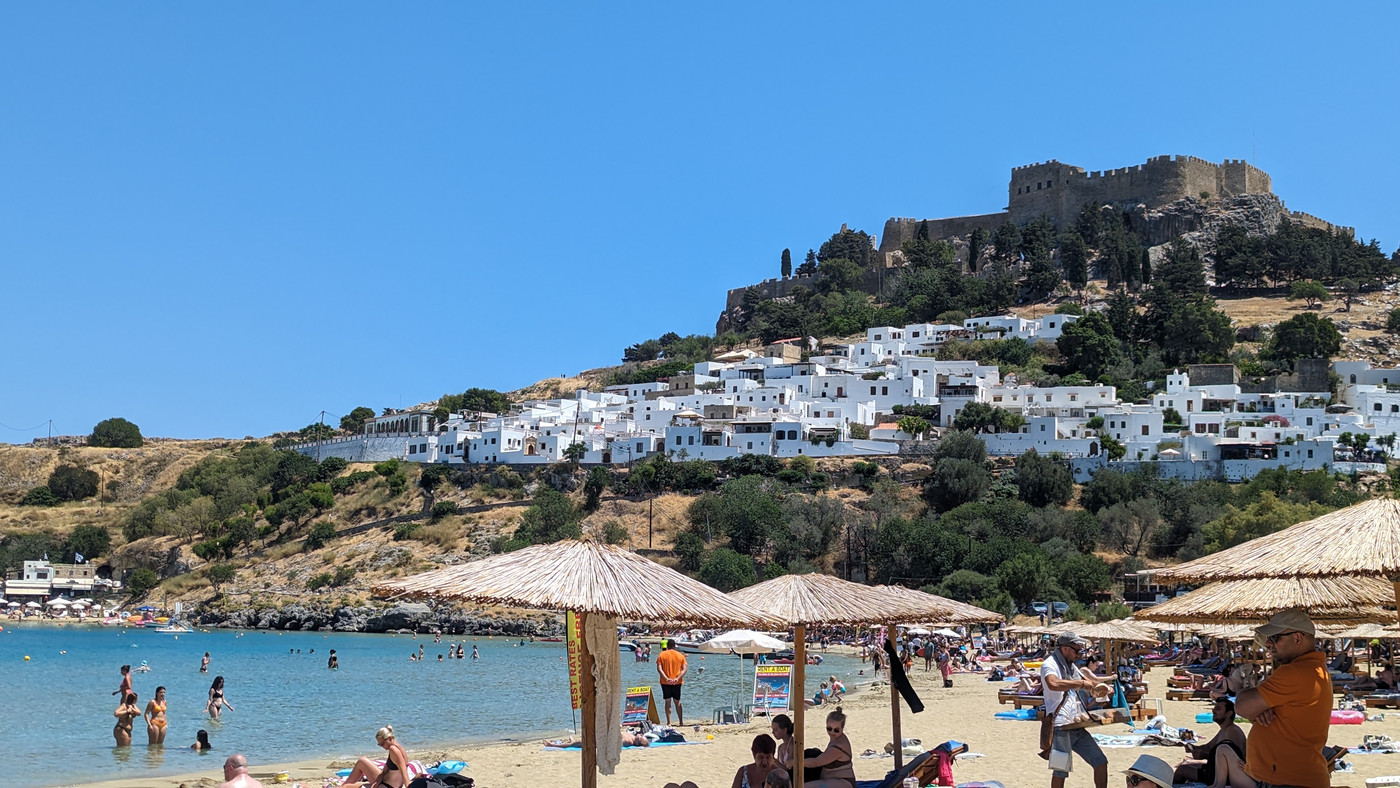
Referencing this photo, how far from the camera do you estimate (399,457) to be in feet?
235

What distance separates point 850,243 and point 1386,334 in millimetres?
37837

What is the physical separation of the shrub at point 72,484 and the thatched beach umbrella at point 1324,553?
86.8m

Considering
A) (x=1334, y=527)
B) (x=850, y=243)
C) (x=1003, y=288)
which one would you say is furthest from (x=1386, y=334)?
(x=1334, y=527)

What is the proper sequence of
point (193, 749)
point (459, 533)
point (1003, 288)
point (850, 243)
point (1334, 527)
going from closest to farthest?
point (1334, 527), point (193, 749), point (459, 533), point (1003, 288), point (850, 243)

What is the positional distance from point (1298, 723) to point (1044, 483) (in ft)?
161

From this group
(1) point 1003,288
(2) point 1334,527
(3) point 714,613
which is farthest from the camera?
(1) point 1003,288

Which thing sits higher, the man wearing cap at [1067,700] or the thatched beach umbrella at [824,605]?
the thatched beach umbrella at [824,605]

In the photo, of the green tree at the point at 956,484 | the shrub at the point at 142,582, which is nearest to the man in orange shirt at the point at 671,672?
the green tree at the point at 956,484

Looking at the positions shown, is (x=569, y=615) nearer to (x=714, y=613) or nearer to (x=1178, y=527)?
(x=714, y=613)

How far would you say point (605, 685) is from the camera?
9.06m

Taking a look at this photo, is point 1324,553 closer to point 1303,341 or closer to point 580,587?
point 580,587

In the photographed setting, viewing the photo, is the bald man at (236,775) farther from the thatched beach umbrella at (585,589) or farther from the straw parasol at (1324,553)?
the straw parasol at (1324,553)

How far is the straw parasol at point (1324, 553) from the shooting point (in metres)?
7.52

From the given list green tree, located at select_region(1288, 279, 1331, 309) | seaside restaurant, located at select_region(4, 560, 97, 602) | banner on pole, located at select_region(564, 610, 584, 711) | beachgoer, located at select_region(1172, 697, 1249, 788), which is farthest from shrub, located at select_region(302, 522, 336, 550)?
beachgoer, located at select_region(1172, 697, 1249, 788)
